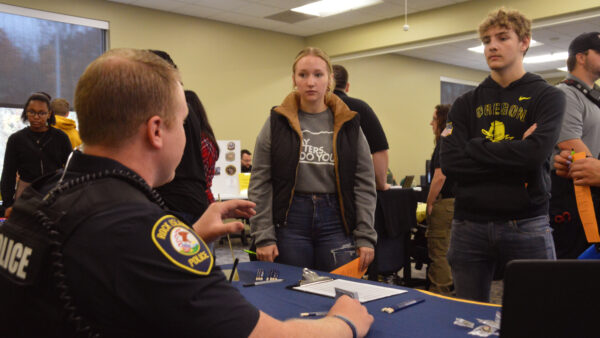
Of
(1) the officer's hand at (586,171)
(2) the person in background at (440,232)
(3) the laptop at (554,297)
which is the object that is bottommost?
(2) the person in background at (440,232)

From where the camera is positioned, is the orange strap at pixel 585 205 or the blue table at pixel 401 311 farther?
the orange strap at pixel 585 205

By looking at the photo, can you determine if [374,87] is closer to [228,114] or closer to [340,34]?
[340,34]

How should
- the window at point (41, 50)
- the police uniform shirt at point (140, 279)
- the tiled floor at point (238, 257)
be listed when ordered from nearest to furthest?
the police uniform shirt at point (140, 279), the tiled floor at point (238, 257), the window at point (41, 50)

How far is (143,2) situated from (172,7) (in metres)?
0.41

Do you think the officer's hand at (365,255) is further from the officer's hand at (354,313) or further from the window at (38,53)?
the window at (38,53)

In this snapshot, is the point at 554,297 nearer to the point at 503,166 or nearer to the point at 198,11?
the point at 503,166

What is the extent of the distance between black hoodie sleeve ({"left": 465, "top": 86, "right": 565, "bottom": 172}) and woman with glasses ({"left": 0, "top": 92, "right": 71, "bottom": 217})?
3.36 m

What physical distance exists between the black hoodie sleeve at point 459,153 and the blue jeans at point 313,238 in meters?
0.50

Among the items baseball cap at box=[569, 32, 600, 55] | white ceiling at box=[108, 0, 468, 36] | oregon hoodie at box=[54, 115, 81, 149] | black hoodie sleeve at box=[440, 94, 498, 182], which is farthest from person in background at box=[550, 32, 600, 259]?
white ceiling at box=[108, 0, 468, 36]

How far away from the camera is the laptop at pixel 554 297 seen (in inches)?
28.7

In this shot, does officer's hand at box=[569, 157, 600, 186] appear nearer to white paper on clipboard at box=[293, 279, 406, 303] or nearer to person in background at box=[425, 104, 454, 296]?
white paper on clipboard at box=[293, 279, 406, 303]

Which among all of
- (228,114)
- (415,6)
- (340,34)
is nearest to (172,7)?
(228,114)

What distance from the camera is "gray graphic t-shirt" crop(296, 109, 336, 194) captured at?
213 cm

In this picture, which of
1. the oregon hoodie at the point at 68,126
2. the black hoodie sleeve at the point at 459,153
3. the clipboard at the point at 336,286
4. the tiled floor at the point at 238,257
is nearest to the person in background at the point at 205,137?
the clipboard at the point at 336,286
